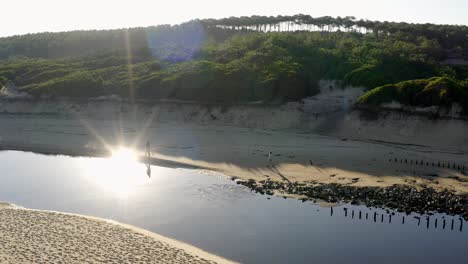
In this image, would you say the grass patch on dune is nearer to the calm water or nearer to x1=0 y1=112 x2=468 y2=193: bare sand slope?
x1=0 y1=112 x2=468 y2=193: bare sand slope

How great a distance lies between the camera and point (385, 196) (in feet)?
82.5

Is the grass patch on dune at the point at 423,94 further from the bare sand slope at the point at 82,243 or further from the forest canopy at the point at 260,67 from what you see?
the bare sand slope at the point at 82,243

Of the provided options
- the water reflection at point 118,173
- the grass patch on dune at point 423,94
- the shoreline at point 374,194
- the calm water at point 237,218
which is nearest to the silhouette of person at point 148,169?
the water reflection at point 118,173

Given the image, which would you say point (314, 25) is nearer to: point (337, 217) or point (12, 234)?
point (337, 217)

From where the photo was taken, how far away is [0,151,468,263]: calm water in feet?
62.7

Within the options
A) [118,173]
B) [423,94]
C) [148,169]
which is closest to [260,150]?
[148,169]

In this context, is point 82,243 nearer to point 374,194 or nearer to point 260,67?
point 374,194

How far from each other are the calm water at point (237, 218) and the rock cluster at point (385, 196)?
0.85 meters

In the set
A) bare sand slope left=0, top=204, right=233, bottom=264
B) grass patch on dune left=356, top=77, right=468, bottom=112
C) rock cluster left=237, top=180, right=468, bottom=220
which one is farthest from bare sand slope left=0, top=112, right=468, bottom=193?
bare sand slope left=0, top=204, right=233, bottom=264

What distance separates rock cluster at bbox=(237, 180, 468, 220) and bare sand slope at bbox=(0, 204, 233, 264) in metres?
9.46

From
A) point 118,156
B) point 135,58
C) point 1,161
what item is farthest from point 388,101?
point 135,58

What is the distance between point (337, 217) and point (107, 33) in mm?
103369

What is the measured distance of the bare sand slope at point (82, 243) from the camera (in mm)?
17125

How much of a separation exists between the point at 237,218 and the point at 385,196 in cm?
877
